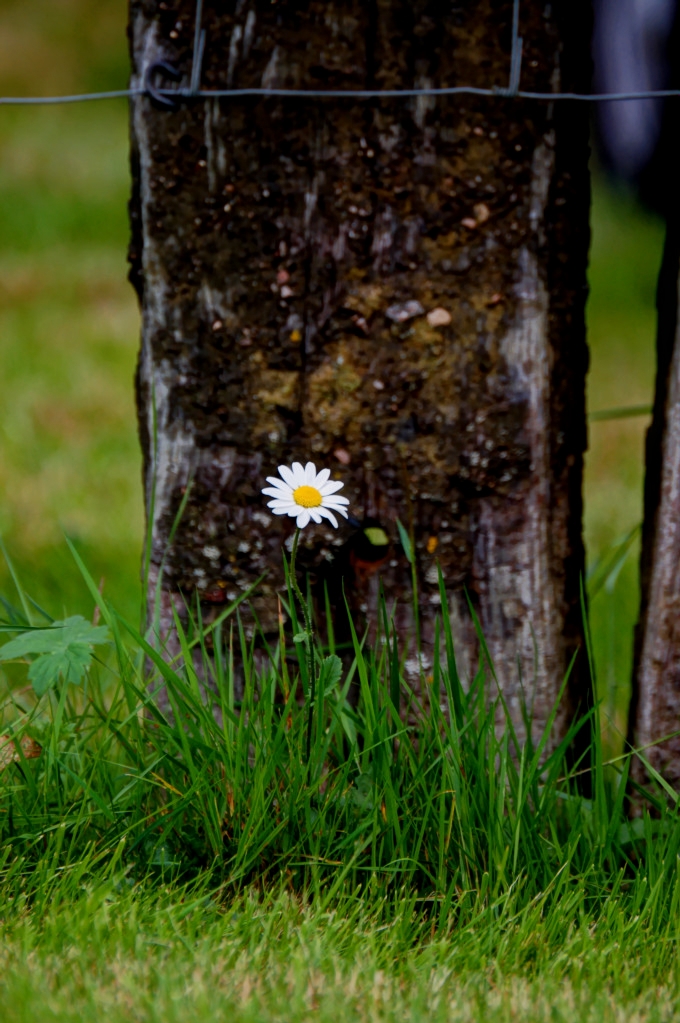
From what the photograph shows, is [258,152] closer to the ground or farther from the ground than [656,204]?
closer to the ground

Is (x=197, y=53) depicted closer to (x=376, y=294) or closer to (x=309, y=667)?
(x=376, y=294)

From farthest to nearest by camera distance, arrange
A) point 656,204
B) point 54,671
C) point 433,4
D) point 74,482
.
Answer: point 656,204, point 74,482, point 433,4, point 54,671

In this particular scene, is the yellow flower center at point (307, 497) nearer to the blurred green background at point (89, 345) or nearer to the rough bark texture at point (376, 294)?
the rough bark texture at point (376, 294)

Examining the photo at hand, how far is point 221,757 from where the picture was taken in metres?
1.84

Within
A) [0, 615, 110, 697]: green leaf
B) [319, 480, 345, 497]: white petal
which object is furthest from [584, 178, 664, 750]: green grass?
[0, 615, 110, 697]: green leaf

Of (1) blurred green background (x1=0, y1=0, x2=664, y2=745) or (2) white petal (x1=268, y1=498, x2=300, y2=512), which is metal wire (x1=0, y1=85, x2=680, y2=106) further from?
(1) blurred green background (x1=0, y1=0, x2=664, y2=745)

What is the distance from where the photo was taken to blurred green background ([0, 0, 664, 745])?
3652mm

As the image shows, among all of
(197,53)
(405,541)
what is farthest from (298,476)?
(197,53)

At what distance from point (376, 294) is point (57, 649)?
817 mm

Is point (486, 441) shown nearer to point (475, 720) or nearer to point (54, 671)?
Result: point (475, 720)

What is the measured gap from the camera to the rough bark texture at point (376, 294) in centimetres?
195

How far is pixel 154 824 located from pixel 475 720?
1.89ft

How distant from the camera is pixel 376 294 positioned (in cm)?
199

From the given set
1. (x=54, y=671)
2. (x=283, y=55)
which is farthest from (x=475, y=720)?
(x=283, y=55)
